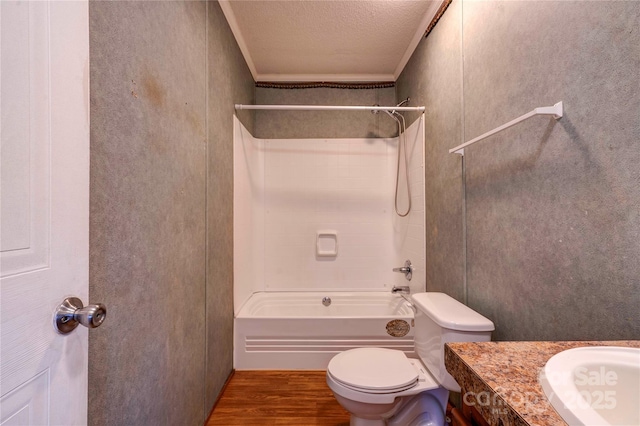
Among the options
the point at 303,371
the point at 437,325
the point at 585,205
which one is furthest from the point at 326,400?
the point at 585,205

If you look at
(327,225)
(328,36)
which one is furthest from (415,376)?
(328,36)

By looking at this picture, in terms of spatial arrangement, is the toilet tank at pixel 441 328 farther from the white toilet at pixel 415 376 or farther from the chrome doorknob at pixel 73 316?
the chrome doorknob at pixel 73 316

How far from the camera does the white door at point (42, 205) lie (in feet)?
1.46

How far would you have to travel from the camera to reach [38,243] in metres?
0.49

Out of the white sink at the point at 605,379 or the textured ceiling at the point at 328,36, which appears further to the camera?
the textured ceiling at the point at 328,36

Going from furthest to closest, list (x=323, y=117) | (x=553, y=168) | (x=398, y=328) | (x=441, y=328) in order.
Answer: (x=323, y=117) → (x=398, y=328) → (x=441, y=328) → (x=553, y=168)

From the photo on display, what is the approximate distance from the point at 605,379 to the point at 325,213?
7.81ft

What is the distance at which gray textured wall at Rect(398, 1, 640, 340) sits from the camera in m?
0.70

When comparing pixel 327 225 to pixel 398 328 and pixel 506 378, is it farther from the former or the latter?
pixel 506 378

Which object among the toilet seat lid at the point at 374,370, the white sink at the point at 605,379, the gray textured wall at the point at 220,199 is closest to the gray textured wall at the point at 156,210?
the gray textured wall at the point at 220,199

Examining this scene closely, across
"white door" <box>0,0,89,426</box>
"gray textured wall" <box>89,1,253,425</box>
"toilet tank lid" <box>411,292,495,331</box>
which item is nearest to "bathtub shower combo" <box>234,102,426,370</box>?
"gray textured wall" <box>89,1,253,425</box>

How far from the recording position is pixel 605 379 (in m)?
Result: 0.51

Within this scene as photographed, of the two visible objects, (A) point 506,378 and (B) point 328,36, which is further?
(B) point 328,36

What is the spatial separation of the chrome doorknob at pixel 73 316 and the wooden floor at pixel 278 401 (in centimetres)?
141
